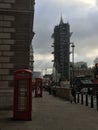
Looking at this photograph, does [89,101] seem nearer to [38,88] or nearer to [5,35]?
[38,88]

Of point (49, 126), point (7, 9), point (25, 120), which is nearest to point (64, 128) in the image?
point (49, 126)

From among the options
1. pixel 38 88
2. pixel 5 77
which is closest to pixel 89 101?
pixel 38 88

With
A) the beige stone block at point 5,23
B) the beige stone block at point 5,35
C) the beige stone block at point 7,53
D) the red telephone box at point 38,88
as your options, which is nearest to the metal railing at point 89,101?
the beige stone block at point 7,53

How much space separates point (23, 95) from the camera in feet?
59.3

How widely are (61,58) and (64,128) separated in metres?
97.3

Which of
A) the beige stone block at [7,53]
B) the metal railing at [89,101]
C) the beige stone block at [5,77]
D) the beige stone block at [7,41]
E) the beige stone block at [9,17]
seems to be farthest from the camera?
the metal railing at [89,101]

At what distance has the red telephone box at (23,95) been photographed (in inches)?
698

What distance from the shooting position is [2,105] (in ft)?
74.4

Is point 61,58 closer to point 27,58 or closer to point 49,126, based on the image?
point 27,58

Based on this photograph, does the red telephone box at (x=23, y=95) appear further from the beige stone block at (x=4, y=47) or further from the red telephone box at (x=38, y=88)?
the red telephone box at (x=38, y=88)

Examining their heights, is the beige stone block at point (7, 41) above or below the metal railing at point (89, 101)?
above

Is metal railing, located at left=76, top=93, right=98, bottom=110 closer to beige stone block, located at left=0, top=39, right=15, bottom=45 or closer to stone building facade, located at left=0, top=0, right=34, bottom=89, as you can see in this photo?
stone building facade, located at left=0, top=0, right=34, bottom=89

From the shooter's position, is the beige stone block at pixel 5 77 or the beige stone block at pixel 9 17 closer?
the beige stone block at pixel 5 77

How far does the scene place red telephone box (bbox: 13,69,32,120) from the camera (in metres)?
17.7
